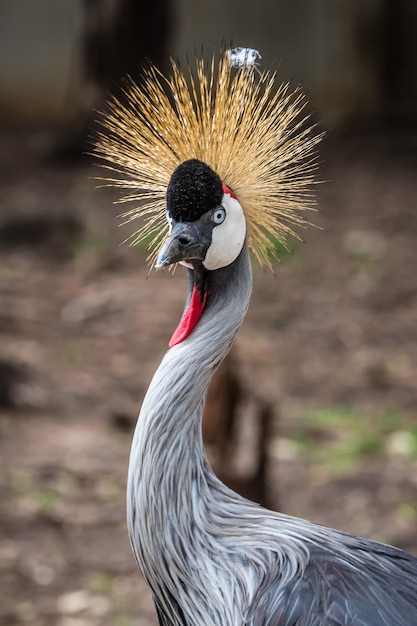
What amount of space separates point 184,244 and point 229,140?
212 mm

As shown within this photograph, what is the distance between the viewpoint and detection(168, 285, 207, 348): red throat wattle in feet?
5.57

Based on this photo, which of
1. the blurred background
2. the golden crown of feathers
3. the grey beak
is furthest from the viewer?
the blurred background

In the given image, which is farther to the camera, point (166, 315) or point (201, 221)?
point (166, 315)

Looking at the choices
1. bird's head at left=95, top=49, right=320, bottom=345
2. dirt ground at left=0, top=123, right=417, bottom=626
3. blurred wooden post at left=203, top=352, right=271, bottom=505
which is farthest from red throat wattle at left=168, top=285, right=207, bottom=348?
dirt ground at left=0, top=123, right=417, bottom=626

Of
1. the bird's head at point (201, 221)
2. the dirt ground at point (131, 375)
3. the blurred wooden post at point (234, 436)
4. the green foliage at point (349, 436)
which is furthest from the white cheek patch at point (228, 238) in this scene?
the green foliage at point (349, 436)

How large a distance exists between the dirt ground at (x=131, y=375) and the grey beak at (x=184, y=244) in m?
1.47

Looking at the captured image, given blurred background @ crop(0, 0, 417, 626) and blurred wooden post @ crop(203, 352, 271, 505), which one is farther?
blurred background @ crop(0, 0, 417, 626)

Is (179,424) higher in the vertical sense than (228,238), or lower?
lower

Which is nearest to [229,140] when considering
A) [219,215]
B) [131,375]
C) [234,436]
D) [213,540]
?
[219,215]

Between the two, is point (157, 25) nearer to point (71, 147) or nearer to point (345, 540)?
point (71, 147)

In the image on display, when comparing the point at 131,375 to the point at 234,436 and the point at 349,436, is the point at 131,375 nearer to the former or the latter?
the point at 349,436

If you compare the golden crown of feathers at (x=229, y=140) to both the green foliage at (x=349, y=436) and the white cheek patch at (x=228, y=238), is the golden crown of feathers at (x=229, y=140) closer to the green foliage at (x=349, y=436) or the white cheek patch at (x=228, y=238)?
the white cheek patch at (x=228, y=238)

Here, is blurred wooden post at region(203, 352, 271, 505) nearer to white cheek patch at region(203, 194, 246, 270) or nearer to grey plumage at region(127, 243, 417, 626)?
grey plumage at region(127, 243, 417, 626)

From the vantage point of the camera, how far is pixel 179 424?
166cm
